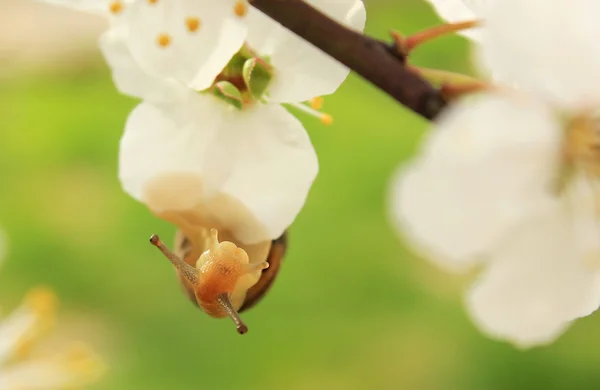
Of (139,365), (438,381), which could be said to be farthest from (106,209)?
(438,381)

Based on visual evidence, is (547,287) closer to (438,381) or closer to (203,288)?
(203,288)

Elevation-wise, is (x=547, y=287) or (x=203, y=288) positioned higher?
(x=547, y=287)

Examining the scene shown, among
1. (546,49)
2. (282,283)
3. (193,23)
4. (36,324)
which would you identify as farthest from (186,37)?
(282,283)

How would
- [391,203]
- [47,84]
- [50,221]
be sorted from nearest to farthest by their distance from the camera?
1. [391,203]
2. [50,221]
3. [47,84]

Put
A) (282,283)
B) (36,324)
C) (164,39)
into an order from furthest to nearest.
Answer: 1. (282,283)
2. (36,324)
3. (164,39)

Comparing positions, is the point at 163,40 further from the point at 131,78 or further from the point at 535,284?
the point at 535,284

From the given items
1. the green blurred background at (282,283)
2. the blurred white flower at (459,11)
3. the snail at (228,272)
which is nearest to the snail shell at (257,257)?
the snail at (228,272)
